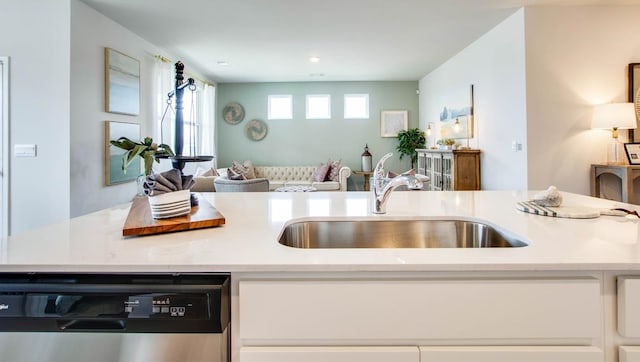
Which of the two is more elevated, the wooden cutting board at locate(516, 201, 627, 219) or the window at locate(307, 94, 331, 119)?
the window at locate(307, 94, 331, 119)

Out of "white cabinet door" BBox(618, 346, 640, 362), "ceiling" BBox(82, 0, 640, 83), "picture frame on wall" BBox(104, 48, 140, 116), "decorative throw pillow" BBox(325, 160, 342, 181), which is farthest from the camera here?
"decorative throw pillow" BBox(325, 160, 342, 181)

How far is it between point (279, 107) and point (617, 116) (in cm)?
609

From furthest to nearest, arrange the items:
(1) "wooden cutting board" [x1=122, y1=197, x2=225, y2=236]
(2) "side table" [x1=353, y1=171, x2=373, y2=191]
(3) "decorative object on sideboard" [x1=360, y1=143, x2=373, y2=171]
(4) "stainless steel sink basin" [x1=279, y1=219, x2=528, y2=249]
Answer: (3) "decorative object on sideboard" [x1=360, y1=143, x2=373, y2=171], (2) "side table" [x1=353, y1=171, x2=373, y2=191], (4) "stainless steel sink basin" [x1=279, y1=219, x2=528, y2=249], (1) "wooden cutting board" [x1=122, y1=197, x2=225, y2=236]

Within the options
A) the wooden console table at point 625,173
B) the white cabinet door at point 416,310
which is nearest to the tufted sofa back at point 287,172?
the wooden console table at point 625,173

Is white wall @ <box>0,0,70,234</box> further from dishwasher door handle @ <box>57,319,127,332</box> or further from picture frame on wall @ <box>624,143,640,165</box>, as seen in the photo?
picture frame on wall @ <box>624,143,640,165</box>

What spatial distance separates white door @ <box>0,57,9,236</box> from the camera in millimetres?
3624

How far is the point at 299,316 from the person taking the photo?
0.83 metres

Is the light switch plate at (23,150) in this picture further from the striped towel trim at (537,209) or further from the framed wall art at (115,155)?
the striped towel trim at (537,209)

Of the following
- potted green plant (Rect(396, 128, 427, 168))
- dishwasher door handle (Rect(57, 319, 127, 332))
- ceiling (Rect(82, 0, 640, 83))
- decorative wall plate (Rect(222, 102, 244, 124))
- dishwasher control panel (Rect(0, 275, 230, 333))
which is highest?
ceiling (Rect(82, 0, 640, 83))

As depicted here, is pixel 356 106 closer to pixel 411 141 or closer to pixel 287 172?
pixel 411 141

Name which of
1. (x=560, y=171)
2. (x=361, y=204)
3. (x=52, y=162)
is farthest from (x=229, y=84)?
(x=361, y=204)

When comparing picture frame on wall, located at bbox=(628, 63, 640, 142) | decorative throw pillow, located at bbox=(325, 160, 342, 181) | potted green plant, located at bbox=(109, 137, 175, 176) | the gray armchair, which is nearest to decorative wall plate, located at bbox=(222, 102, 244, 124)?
decorative throw pillow, located at bbox=(325, 160, 342, 181)

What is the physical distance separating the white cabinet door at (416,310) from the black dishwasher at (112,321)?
0.28 ft

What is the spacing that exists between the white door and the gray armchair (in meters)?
2.09
